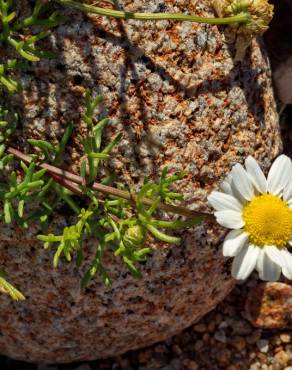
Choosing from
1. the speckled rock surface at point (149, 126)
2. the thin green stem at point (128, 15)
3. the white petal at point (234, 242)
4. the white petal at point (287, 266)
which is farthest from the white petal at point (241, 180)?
the thin green stem at point (128, 15)

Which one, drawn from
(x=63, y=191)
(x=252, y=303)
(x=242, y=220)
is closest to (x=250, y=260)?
(x=242, y=220)

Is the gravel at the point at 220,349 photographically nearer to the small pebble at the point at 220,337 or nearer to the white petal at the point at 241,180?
the small pebble at the point at 220,337

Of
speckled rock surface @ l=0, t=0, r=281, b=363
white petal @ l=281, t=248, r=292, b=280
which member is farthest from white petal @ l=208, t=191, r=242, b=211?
speckled rock surface @ l=0, t=0, r=281, b=363

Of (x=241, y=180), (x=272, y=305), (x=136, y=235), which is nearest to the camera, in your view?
(x=136, y=235)

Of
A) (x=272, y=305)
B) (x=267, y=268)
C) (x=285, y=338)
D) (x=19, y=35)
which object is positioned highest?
(x=19, y=35)

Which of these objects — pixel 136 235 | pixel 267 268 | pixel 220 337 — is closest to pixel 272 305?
pixel 220 337

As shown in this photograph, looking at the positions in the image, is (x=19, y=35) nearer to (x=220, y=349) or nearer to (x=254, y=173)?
(x=254, y=173)

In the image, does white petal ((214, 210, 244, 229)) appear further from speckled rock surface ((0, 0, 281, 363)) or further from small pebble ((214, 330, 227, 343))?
small pebble ((214, 330, 227, 343))
